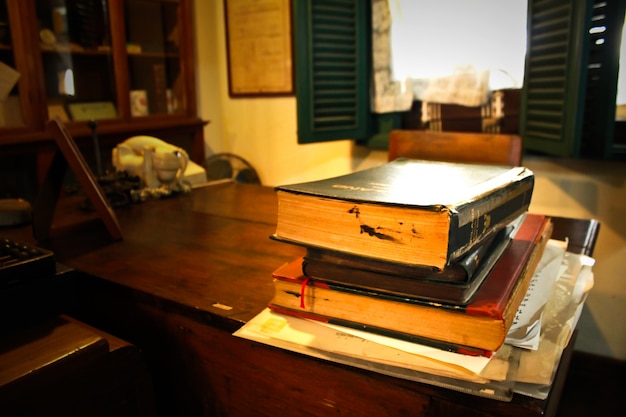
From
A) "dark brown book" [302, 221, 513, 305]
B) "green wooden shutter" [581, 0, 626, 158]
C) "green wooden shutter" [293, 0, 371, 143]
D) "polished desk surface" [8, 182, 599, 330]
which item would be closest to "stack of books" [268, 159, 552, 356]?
"dark brown book" [302, 221, 513, 305]

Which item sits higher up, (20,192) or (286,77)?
(286,77)

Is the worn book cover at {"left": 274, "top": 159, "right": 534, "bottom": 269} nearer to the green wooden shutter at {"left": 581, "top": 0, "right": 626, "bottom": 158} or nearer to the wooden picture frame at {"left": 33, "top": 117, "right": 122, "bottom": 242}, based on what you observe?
the wooden picture frame at {"left": 33, "top": 117, "right": 122, "bottom": 242}

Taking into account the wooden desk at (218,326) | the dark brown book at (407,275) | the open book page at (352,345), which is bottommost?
the wooden desk at (218,326)

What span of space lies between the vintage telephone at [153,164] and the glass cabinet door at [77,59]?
1049mm

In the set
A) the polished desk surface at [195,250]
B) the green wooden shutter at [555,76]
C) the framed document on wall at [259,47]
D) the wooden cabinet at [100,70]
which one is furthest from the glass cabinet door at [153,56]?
the green wooden shutter at [555,76]

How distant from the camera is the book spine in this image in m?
0.57

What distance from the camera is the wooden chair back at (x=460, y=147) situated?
1.50 m

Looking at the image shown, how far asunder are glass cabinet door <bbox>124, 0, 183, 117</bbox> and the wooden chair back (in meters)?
1.74

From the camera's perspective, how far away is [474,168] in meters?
0.86

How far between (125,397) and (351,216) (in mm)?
470

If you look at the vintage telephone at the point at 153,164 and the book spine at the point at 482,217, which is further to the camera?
the vintage telephone at the point at 153,164

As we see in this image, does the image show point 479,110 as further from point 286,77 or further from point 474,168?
point 474,168

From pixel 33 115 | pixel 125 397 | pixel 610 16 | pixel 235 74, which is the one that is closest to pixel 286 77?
pixel 235 74

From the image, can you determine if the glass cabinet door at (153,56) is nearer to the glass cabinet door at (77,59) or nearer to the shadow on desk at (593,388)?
the glass cabinet door at (77,59)
